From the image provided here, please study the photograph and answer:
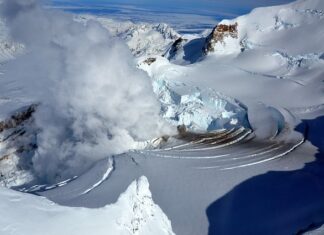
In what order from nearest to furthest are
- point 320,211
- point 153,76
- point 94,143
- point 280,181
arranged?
point 320,211 → point 280,181 → point 94,143 → point 153,76

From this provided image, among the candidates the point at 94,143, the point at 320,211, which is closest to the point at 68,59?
the point at 94,143

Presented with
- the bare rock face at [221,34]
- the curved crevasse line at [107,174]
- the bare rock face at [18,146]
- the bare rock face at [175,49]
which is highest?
the bare rock face at [221,34]

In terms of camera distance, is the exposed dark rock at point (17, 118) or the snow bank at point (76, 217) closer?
the snow bank at point (76, 217)

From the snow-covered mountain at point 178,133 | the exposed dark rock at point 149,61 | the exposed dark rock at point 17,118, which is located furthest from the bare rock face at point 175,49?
the exposed dark rock at point 17,118

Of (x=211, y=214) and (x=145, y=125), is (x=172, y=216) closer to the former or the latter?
(x=211, y=214)

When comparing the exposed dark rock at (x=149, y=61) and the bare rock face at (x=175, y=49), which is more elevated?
the exposed dark rock at (x=149, y=61)

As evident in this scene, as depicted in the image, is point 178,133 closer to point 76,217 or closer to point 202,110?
point 202,110

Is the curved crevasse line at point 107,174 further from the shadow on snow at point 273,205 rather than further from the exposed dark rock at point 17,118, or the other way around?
the exposed dark rock at point 17,118
